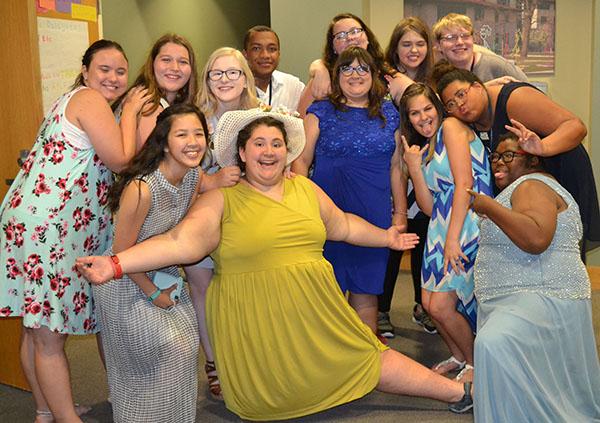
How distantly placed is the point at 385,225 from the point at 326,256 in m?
0.32

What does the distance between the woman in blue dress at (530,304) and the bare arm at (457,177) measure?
369 millimetres

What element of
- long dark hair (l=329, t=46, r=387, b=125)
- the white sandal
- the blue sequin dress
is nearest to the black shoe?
the white sandal

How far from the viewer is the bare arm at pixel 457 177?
328cm

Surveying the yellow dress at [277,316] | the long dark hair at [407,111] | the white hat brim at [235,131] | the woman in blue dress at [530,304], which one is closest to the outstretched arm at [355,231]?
the yellow dress at [277,316]

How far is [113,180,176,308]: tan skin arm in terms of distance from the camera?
2756 millimetres

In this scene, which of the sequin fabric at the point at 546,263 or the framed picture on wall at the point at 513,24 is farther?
the framed picture on wall at the point at 513,24

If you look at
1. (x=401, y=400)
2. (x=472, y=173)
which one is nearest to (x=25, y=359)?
(x=401, y=400)

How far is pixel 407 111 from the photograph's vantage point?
3438mm

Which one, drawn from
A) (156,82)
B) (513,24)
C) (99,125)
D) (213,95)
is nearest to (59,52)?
(156,82)

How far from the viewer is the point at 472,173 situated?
335 centimetres

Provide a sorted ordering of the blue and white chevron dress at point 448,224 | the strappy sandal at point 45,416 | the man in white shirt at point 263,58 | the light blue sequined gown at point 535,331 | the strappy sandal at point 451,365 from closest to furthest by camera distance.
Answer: the light blue sequined gown at point 535,331, the strappy sandal at point 45,416, the blue and white chevron dress at point 448,224, the strappy sandal at point 451,365, the man in white shirt at point 263,58

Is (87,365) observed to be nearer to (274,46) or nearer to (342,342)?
(342,342)

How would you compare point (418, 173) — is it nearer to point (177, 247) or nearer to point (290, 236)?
point (290, 236)

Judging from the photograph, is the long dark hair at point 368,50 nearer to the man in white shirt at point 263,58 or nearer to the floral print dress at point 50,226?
the man in white shirt at point 263,58
